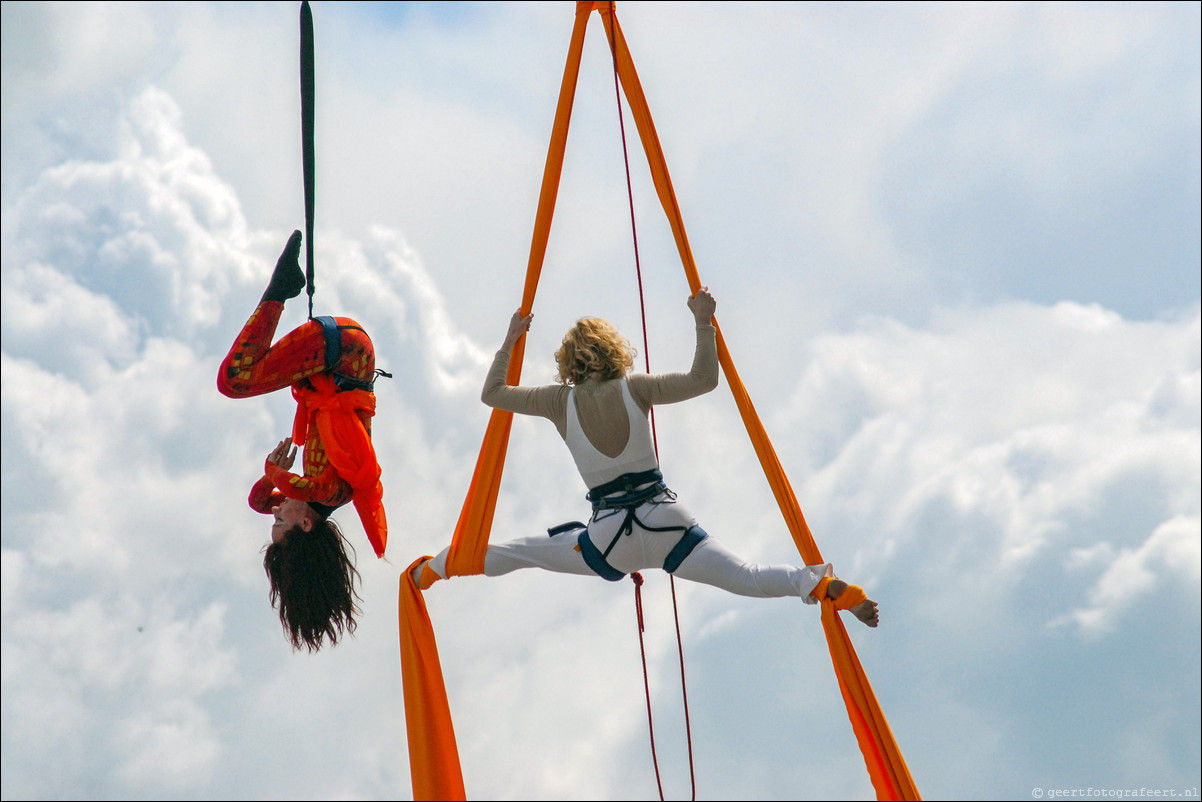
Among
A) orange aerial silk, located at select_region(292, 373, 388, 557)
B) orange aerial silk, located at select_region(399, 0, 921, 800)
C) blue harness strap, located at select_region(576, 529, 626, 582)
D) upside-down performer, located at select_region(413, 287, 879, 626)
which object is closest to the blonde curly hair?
upside-down performer, located at select_region(413, 287, 879, 626)

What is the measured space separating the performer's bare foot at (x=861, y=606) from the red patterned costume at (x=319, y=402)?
266 centimetres

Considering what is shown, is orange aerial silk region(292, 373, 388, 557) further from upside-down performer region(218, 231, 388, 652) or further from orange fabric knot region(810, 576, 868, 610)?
orange fabric knot region(810, 576, 868, 610)

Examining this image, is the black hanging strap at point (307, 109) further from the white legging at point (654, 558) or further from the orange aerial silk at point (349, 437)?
the white legging at point (654, 558)

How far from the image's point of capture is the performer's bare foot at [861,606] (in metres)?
6.36

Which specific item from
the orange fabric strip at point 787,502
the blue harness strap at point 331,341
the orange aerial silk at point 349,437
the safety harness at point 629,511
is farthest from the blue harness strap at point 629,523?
the blue harness strap at point 331,341

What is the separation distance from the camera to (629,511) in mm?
6762

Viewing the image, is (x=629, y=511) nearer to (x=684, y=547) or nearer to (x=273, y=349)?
(x=684, y=547)

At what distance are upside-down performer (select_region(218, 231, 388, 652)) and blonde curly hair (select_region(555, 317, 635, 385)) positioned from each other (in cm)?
130

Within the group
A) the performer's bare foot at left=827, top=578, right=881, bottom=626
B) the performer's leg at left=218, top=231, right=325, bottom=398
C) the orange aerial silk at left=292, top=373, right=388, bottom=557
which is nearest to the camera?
the performer's bare foot at left=827, top=578, right=881, bottom=626

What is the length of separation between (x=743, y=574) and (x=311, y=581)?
8.57ft

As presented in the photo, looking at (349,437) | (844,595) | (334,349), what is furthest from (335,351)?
(844,595)

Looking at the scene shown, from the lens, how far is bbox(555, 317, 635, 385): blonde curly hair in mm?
6824

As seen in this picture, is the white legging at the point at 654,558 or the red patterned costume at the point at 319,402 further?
the red patterned costume at the point at 319,402

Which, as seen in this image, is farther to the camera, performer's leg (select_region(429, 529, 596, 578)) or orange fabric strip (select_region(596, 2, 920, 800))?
performer's leg (select_region(429, 529, 596, 578))
